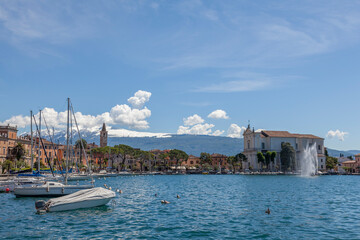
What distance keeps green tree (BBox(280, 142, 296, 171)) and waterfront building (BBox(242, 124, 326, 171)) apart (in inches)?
325

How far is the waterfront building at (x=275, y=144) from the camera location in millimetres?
172375

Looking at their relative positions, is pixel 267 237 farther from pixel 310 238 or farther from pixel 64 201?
pixel 64 201

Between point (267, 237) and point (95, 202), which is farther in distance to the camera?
point (95, 202)

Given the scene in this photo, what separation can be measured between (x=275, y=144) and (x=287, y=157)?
1559 centimetres

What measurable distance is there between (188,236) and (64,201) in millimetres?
14125

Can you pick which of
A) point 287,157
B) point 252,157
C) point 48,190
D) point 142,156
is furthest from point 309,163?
point 48,190

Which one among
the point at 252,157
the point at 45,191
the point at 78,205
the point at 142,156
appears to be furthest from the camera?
the point at 252,157

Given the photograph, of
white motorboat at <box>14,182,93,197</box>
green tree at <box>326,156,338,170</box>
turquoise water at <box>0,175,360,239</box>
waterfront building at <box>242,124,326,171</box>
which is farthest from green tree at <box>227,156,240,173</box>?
turquoise water at <box>0,175,360,239</box>

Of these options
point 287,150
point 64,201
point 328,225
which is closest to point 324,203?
point 328,225

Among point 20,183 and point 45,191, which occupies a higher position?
point 20,183

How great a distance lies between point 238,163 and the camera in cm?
17525

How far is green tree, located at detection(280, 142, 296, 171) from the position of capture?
6280 inches

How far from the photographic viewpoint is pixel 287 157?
523 feet

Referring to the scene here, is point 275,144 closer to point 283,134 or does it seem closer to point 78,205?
point 283,134
